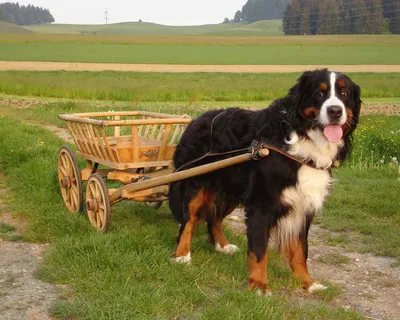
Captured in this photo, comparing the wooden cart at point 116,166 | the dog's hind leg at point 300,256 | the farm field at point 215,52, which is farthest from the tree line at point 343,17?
the dog's hind leg at point 300,256

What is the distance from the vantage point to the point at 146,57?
2549 inches

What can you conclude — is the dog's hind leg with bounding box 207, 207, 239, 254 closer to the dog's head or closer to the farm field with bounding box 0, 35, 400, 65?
the dog's head

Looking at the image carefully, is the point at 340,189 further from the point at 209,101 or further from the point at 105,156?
the point at 209,101

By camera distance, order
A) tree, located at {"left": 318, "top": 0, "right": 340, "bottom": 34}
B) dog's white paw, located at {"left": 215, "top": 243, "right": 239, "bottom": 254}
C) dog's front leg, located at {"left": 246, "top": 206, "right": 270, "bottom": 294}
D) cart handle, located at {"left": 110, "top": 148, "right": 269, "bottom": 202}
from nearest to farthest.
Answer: cart handle, located at {"left": 110, "top": 148, "right": 269, "bottom": 202} < dog's front leg, located at {"left": 246, "top": 206, "right": 270, "bottom": 294} < dog's white paw, located at {"left": 215, "top": 243, "right": 239, "bottom": 254} < tree, located at {"left": 318, "top": 0, "right": 340, "bottom": 34}

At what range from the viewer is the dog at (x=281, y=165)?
462 centimetres

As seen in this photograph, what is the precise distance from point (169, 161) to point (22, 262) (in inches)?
73.6

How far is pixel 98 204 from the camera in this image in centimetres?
635

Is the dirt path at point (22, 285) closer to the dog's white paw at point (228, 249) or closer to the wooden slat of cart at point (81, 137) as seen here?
the wooden slat of cart at point (81, 137)

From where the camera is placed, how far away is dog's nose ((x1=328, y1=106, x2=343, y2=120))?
14.5ft

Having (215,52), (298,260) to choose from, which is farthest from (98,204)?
(215,52)

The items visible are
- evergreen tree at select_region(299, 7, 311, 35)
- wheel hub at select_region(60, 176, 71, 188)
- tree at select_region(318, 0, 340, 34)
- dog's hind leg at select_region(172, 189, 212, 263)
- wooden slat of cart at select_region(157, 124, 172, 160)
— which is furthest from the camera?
evergreen tree at select_region(299, 7, 311, 35)

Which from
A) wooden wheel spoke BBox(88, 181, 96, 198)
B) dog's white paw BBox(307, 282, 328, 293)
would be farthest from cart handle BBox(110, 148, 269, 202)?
dog's white paw BBox(307, 282, 328, 293)

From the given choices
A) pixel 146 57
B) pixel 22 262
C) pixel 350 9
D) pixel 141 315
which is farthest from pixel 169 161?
pixel 350 9

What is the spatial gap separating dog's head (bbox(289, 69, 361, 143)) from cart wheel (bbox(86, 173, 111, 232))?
2.35 meters
